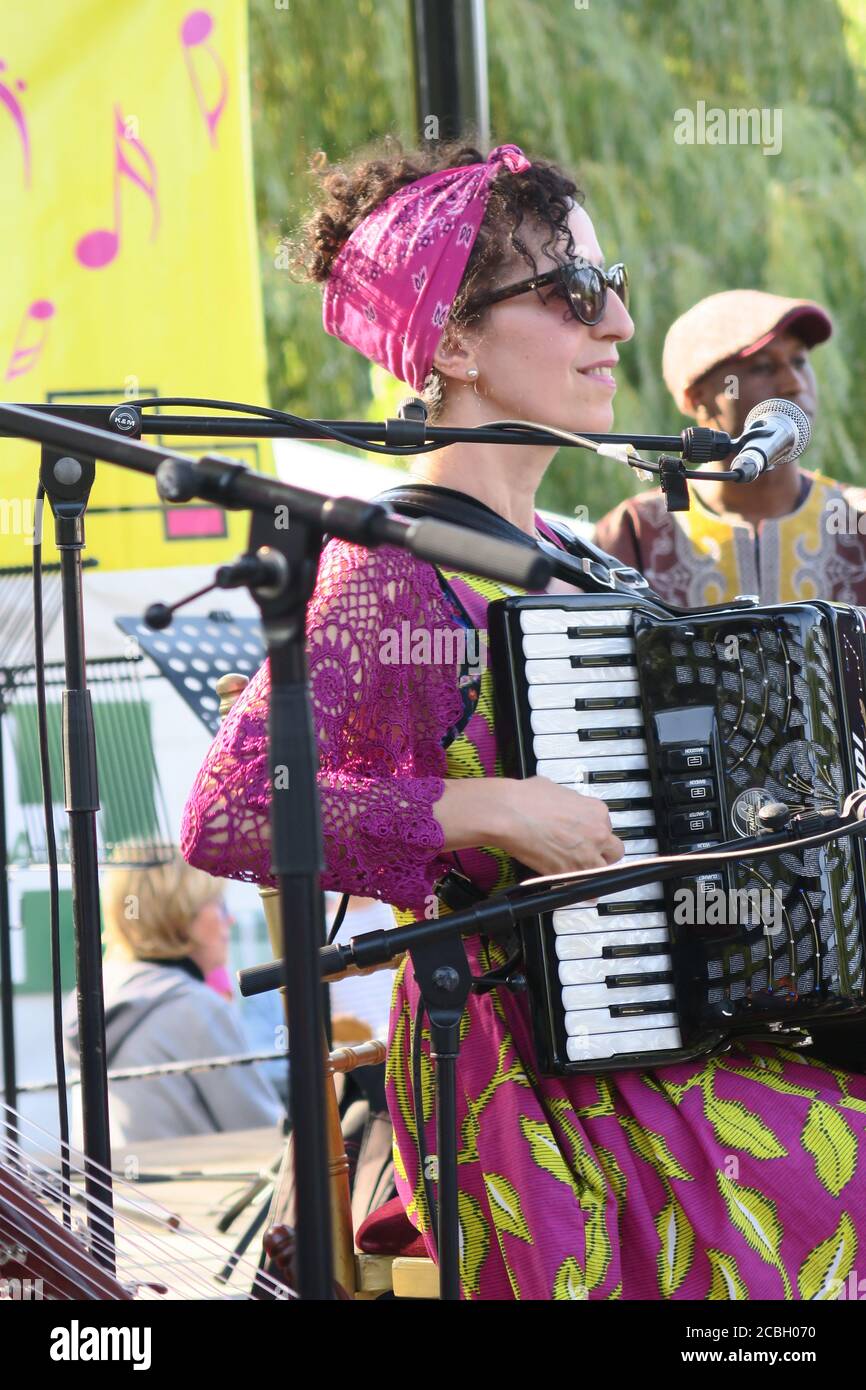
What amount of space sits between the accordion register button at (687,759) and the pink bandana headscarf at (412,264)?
629 mm

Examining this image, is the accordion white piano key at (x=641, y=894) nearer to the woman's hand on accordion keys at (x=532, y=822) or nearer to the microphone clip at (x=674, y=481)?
the woman's hand on accordion keys at (x=532, y=822)

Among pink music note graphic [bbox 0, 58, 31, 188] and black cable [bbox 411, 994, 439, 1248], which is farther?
pink music note graphic [bbox 0, 58, 31, 188]

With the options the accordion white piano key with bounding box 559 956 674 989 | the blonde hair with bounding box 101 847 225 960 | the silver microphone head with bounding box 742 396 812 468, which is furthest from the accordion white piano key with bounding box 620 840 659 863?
the blonde hair with bounding box 101 847 225 960

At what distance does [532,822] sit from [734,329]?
2.20 metres

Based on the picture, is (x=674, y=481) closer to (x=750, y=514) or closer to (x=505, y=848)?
(x=505, y=848)

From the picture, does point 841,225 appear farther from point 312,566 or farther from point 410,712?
point 312,566

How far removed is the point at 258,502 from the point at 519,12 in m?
7.58

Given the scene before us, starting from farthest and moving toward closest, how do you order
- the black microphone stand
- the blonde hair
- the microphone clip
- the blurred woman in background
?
the blonde hair
the blurred woman in background
the microphone clip
the black microphone stand

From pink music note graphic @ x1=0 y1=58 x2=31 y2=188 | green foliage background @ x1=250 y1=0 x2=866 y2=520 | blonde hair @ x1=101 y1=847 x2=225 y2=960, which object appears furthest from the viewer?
green foliage background @ x1=250 y1=0 x2=866 y2=520

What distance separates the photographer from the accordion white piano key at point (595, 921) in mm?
1853

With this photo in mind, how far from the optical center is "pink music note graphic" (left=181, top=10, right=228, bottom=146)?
3.71m

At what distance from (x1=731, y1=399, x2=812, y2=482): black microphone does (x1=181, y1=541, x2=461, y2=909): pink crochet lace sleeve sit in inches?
16.4

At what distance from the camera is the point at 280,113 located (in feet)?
26.6

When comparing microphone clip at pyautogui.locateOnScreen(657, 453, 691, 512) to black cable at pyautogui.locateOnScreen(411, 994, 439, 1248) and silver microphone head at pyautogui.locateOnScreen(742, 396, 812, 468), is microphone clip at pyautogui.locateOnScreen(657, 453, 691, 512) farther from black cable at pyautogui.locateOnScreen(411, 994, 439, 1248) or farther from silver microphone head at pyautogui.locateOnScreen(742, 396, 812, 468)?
black cable at pyautogui.locateOnScreen(411, 994, 439, 1248)
